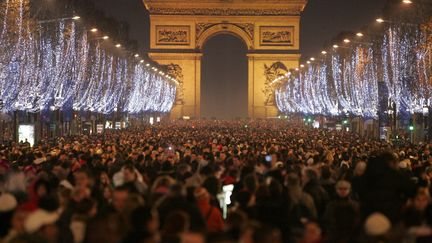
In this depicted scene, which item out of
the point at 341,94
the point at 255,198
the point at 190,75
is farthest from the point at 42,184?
the point at 190,75

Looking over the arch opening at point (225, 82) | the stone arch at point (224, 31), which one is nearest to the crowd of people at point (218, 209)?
the stone arch at point (224, 31)

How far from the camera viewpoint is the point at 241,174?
55.4 feet

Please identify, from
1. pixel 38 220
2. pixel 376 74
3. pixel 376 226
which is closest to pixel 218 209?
pixel 38 220

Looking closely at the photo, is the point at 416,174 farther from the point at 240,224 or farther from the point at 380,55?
the point at 380,55

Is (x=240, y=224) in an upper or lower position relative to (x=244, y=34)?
lower

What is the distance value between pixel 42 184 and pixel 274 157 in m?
7.55

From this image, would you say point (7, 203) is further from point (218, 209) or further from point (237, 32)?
point (237, 32)

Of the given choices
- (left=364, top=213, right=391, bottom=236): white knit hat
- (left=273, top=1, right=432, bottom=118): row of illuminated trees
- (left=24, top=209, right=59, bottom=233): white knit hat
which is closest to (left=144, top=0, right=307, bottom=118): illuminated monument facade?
(left=273, top=1, right=432, bottom=118): row of illuminated trees

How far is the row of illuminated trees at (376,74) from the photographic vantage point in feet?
163

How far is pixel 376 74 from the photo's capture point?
62.9 metres

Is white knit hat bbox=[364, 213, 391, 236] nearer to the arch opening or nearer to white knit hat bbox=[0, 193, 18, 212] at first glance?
white knit hat bbox=[0, 193, 18, 212]

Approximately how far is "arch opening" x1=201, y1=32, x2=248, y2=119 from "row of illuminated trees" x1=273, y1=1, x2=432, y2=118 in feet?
221

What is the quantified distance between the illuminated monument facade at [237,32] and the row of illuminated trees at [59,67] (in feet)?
125

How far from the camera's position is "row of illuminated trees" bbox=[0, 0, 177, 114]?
42.4m
